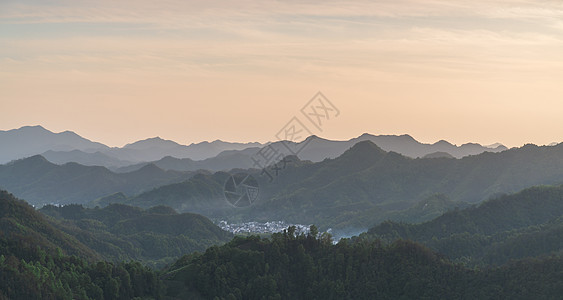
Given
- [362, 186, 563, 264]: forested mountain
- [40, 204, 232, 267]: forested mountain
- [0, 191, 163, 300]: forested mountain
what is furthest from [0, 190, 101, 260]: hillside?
[362, 186, 563, 264]: forested mountain

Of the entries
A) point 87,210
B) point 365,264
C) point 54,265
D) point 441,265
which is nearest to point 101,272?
point 54,265

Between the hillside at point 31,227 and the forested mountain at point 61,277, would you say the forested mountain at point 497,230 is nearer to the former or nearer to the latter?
the forested mountain at point 61,277

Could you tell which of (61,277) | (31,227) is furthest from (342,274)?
(31,227)

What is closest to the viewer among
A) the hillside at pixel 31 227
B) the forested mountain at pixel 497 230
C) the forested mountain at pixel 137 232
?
the forested mountain at pixel 497 230

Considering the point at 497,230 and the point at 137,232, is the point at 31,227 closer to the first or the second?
the point at 137,232

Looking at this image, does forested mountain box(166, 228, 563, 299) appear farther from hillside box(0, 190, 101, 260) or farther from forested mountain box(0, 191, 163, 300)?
hillside box(0, 190, 101, 260)

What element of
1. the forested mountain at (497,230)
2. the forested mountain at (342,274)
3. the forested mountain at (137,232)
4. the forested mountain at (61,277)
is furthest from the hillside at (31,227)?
the forested mountain at (497,230)

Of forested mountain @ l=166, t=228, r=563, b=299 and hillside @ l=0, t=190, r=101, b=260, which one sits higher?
hillside @ l=0, t=190, r=101, b=260
